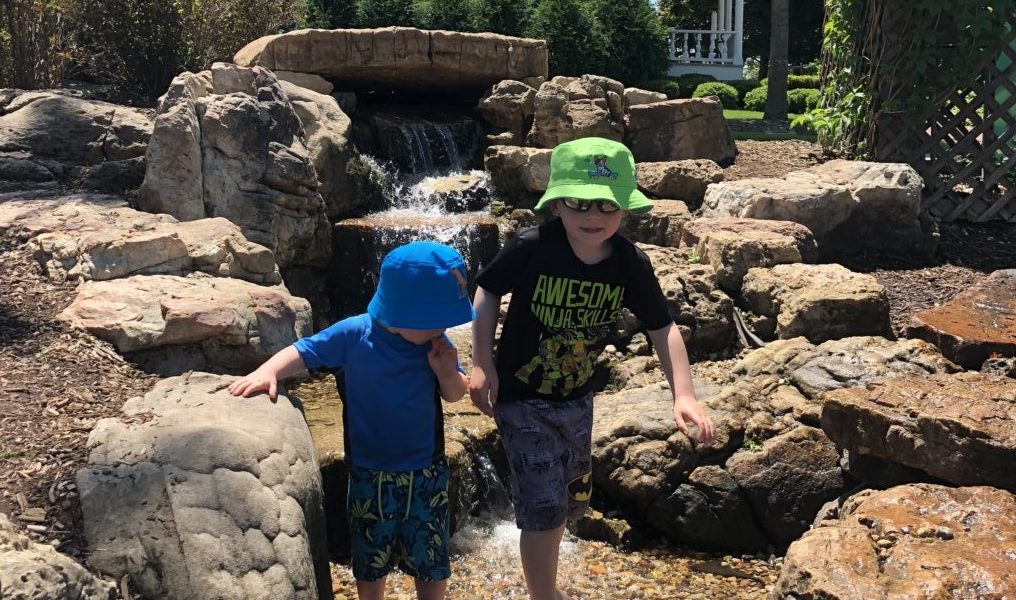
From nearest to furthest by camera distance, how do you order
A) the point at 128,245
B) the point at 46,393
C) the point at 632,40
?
the point at 46,393 → the point at 128,245 → the point at 632,40

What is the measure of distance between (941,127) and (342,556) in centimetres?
692

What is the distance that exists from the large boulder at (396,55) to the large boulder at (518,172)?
5.38ft

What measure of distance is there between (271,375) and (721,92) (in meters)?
17.8

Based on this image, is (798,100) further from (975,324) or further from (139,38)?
(975,324)

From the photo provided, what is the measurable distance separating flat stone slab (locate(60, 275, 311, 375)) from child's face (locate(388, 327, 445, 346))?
161 centimetres

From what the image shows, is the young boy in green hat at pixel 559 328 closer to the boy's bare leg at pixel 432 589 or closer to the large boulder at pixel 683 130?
the boy's bare leg at pixel 432 589

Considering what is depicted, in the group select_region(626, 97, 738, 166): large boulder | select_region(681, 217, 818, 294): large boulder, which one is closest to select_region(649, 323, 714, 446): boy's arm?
select_region(681, 217, 818, 294): large boulder

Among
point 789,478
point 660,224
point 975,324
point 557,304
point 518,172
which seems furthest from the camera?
point 518,172

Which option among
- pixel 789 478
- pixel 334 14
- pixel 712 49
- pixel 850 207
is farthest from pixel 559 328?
pixel 712 49

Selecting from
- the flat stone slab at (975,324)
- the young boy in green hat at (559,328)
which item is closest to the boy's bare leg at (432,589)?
the young boy in green hat at (559,328)

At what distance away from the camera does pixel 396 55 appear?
10.3 metres

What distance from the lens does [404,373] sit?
2789 mm

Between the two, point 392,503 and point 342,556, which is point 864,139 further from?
point 392,503

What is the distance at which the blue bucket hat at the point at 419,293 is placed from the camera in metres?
2.70
